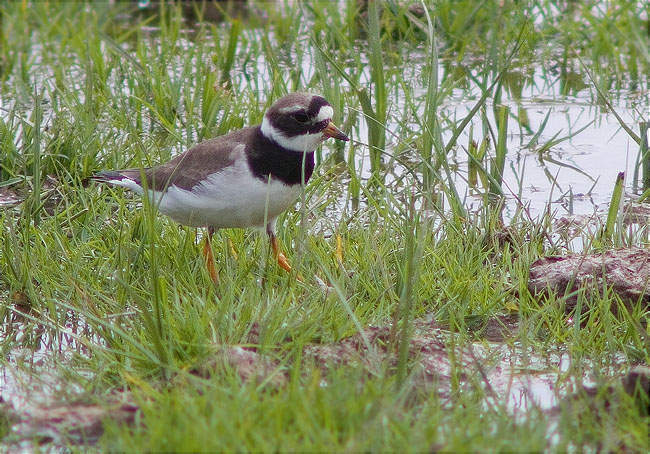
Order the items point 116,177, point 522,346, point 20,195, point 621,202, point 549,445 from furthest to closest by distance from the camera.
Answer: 1. point 20,195
2. point 116,177
3. point 621,202
4. point 522,346
5. point 549,445

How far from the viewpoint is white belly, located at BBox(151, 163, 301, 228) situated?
475 centimetres

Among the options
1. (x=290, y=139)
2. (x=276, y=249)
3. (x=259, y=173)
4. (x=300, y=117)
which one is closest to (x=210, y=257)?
(x=276, y=249)

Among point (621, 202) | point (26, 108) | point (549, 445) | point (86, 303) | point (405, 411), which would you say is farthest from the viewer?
point (26, 108)

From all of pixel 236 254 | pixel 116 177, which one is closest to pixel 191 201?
pixel 236 254

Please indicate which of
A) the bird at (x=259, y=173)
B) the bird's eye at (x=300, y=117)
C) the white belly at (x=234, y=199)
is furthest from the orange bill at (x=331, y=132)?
the white belly at (x=234, y=199)

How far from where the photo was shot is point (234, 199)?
476cm

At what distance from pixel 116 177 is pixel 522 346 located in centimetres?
254

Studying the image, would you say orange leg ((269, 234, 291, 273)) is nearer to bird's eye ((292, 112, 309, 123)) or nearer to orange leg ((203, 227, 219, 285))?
orange leg ((203, 227, 219, 285))

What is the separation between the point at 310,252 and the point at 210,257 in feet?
1.63

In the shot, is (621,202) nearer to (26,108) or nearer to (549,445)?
(549,445)

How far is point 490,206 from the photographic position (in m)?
5.48

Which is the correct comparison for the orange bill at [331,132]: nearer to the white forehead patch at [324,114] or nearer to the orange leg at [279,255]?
the white forehead patch at [324,114]

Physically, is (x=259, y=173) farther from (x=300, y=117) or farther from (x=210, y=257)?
(x=210, y=257)

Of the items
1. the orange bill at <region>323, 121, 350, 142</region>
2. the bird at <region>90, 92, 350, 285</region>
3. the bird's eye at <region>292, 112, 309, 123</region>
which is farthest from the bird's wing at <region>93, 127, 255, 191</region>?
the orange bill at <region>323, 121, 350, 142</region>
